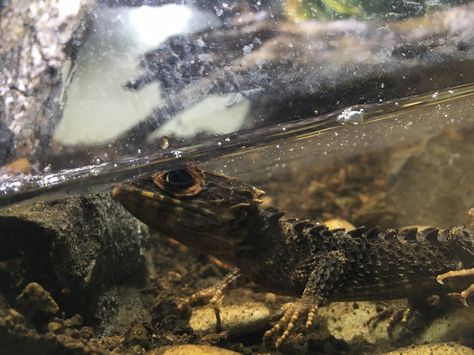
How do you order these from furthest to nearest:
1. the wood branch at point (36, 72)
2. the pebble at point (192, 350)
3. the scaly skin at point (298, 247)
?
the scaly skin at point (298, 247) < the wood branch at point (36, 72) < the pebble at point (192, 350)

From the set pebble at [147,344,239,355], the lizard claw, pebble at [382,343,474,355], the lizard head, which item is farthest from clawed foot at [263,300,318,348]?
the lizard claw

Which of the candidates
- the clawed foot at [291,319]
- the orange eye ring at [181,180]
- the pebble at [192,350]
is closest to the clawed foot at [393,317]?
the clawed foot at [291,319]

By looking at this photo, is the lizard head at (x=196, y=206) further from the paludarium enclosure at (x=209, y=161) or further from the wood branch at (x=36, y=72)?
the wood branch at (x=36, y=72)

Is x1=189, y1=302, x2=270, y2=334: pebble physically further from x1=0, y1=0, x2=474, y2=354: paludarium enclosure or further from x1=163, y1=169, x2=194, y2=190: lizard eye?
x1=163, y1=169, x2=194, y2=190: lizard eye

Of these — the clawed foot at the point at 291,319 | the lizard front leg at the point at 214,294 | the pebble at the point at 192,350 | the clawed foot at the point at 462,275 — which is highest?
the lizard front leg at the point at 214,294

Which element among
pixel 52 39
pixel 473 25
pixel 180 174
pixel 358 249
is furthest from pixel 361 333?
pixel 52 39

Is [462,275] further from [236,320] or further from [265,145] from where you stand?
[265,145]

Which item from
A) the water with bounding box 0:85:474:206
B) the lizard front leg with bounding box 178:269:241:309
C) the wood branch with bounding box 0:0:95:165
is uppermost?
the wood branch with bounding box 0:0:95:165

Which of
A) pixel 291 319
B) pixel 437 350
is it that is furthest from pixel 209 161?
pixel 437 350
